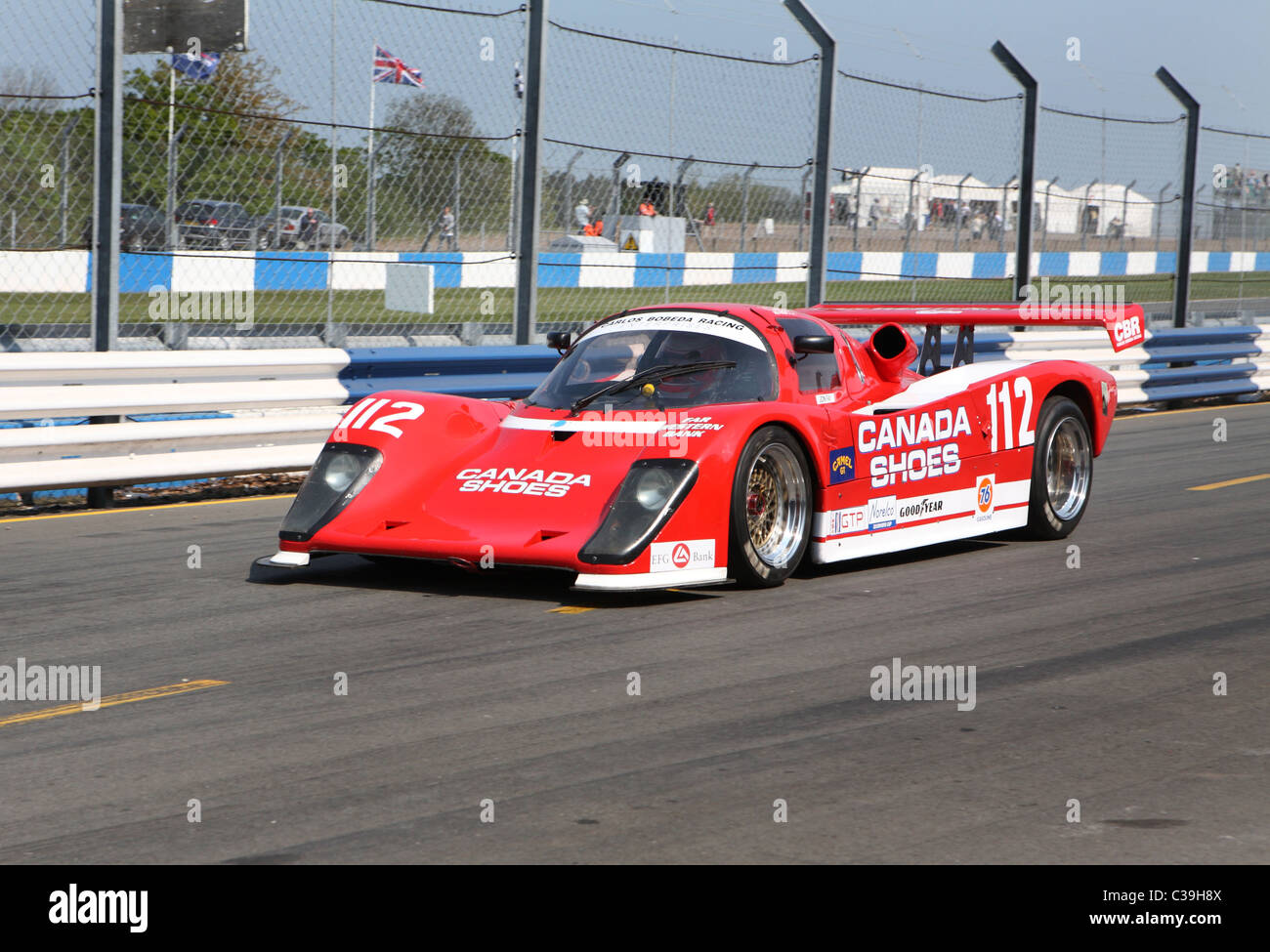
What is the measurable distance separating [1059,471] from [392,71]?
223 inches

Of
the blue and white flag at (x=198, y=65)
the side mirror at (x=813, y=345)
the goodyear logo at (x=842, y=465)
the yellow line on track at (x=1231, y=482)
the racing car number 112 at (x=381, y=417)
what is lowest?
the yellow line on track at (x=1231, y=482)

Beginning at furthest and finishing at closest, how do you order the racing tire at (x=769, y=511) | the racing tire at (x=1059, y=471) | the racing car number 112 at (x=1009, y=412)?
the racing tire at (x=1059, y=471), the racing car number 112 at (x=1009, y=412), the racing tire at (x=769, y=511)

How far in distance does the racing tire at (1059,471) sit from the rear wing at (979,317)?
0.49 metres

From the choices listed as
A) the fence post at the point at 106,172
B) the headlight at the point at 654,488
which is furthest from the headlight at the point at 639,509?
the fence post at the point at 106,172

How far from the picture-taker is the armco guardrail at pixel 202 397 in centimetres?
995

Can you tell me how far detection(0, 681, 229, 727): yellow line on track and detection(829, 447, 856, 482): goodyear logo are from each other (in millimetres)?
3277

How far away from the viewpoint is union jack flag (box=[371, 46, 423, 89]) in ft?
38.5

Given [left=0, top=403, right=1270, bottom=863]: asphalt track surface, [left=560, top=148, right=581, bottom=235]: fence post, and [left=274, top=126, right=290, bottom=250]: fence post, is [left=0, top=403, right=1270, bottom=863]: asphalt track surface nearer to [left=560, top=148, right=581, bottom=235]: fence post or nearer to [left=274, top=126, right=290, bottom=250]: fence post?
[left=274, top=126, right=290, bottom=250]: fence post

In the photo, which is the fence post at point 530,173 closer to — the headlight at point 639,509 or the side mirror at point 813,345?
the side mirror at point 813,345

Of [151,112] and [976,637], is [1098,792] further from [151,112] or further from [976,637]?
[151,112]

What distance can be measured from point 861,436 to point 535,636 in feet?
7.61

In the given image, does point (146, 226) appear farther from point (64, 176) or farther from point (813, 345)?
point (813, 345)
